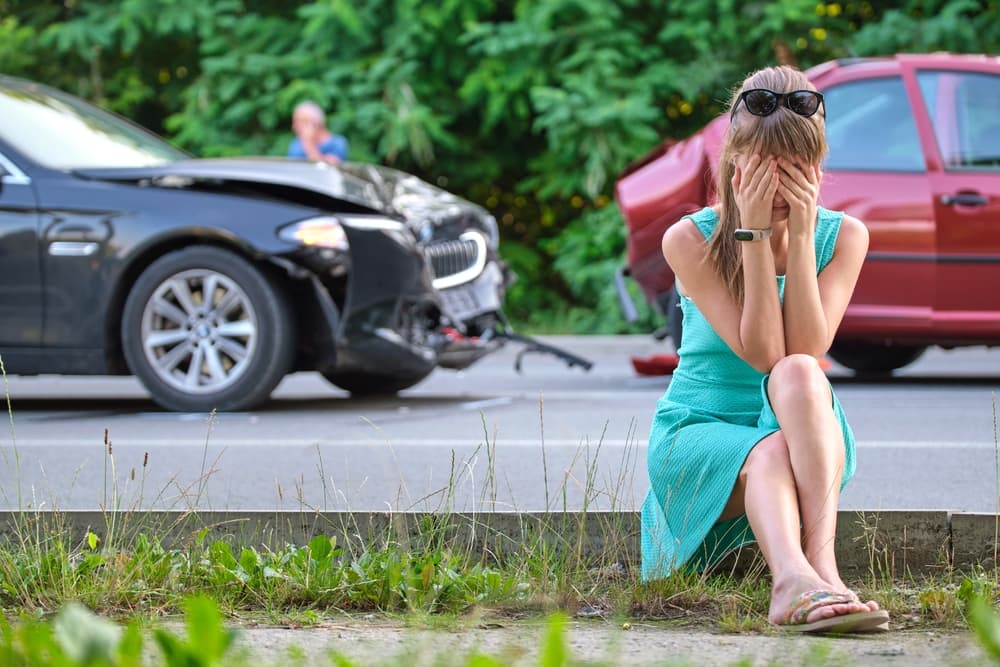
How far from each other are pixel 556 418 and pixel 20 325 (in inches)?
99.4

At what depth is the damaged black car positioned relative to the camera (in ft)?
23.4

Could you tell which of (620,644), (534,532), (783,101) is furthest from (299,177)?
(620,644)

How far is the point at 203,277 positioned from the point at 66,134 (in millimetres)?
1180

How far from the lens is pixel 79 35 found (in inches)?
577

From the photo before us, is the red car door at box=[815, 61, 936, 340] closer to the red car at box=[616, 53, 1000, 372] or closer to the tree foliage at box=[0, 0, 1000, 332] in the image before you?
the red car at box=[616, 53, 1000, 372]

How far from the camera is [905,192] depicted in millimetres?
8273

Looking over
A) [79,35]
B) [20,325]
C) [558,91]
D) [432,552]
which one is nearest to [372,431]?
[20,325]

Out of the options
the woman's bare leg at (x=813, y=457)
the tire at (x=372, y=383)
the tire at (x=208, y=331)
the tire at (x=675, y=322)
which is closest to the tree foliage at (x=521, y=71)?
the tire at (x=372, y=383)

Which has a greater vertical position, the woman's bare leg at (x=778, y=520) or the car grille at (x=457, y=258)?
the car grille at (x=457, y=258)

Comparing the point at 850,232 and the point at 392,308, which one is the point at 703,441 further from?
the point at 392,308

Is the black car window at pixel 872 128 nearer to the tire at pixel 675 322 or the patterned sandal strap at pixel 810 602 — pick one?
the tire at pixel 675 322

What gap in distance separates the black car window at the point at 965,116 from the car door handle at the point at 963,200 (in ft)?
0.64

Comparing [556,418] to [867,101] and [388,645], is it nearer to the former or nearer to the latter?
[867,101]

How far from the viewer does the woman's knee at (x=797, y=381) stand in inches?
128
